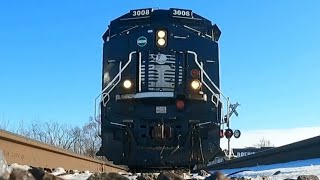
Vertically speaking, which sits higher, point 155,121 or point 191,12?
point 191,12

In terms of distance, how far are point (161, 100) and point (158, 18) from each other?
1887mm

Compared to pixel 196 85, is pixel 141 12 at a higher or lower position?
higher

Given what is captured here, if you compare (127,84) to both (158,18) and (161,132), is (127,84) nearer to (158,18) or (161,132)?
(161,132)

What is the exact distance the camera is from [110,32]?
10234mm

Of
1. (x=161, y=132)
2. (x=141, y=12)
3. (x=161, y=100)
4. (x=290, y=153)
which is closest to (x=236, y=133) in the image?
(x=290, y=153)

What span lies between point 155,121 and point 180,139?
630 mm

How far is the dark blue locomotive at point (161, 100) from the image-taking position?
361 inches

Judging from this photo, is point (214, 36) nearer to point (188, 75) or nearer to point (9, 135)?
point (188, 75)

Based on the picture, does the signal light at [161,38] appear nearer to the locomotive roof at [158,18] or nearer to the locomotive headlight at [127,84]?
the locomotive roof at [158,18]

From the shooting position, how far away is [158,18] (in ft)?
32.4

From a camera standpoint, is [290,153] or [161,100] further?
[161,100]

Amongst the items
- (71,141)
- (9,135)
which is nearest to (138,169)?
(9,135)

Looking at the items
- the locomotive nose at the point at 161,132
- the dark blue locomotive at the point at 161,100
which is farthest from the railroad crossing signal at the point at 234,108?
the locomotive nose at the point at 161,132

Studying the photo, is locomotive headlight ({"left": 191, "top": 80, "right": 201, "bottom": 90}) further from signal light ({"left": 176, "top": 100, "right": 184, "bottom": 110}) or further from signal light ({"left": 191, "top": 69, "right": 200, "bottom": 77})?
signal light ({"left": 176, "top": 100, "right": 184, "bottom": 110})
